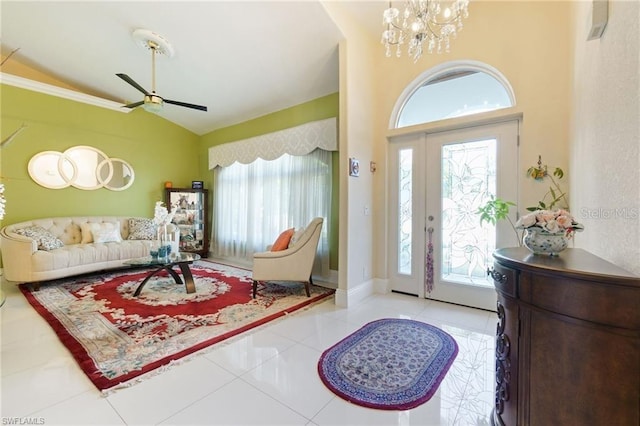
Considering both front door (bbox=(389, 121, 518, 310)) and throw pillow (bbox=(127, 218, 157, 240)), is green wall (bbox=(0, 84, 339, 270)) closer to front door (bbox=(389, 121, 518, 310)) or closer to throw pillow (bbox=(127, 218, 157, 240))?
throw pillow (bbox=(127, 218, 157, 240))

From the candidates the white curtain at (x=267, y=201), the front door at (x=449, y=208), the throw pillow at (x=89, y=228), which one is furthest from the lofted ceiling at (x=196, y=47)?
the throw pillow at (x=89, y=228)

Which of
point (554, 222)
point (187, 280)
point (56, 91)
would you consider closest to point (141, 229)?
point (187, 280)

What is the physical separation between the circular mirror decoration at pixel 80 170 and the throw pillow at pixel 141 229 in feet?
2.58

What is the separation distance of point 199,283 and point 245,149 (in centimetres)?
266

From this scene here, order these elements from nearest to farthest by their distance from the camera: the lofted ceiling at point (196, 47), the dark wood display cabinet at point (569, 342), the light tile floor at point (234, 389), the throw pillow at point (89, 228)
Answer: the dark wood display cabinet at point (569, 342) → the light tile floor at point (234, 389) → the lofted ceiling at point (196, 47) → the throw pillow at point (89, 228)

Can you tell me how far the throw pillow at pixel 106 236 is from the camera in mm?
4559

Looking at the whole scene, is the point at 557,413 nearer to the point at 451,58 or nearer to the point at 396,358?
the point at 396,358

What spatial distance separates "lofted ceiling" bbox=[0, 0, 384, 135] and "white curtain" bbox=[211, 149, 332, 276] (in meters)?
1.11

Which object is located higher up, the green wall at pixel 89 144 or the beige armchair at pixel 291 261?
the green wall at pixel 89 144

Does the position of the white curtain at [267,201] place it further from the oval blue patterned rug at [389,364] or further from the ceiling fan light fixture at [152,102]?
the ceiling fan light fixture at [152,102]

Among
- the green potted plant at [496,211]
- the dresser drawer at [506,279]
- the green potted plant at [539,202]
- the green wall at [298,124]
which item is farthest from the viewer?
the green wall at [298,124]

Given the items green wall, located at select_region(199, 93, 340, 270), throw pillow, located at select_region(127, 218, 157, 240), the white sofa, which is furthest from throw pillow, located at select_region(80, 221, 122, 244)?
green wall, located at select_region(199, 93, 340, 270)

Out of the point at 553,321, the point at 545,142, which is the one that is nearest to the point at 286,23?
the point at 545,142

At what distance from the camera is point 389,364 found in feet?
6.48
